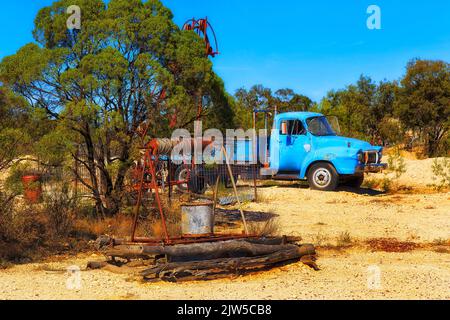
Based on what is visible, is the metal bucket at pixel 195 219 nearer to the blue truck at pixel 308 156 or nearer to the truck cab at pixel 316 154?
the blue truck at pixel 308 156

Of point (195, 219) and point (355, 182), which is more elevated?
point (355, 182)

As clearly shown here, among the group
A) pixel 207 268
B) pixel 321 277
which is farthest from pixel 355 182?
pixel 207 268

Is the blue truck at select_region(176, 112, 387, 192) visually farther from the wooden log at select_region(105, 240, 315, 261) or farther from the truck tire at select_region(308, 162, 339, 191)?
the wooden log at select_region(105, 240, 315, 261)

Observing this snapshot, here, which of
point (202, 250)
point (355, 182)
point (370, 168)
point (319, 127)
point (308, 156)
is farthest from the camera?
point (355, 182)

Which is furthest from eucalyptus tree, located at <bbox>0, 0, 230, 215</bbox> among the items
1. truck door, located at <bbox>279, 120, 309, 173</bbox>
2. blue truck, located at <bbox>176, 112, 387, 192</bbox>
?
truck door, located at <bbox>279, 120, 309, 173</bbox>

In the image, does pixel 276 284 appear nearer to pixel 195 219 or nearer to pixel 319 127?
pixel 195 219

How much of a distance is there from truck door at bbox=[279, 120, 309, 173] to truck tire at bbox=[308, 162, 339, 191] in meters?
0.67

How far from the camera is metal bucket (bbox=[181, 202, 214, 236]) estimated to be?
8.52 m

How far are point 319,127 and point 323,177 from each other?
1.90 metres

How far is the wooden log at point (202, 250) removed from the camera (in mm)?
7570

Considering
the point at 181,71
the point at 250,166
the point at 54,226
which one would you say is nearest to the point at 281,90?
the point at 250,166

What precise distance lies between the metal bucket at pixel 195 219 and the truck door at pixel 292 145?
36.8 ft

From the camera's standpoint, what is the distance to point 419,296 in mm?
6527

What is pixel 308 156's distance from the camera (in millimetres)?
19094
